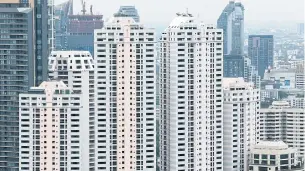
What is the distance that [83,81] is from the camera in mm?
21719

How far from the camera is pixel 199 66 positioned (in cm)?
2197

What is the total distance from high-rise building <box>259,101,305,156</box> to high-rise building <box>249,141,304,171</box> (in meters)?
2.86

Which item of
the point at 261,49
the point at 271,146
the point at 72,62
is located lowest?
the point at 271,146

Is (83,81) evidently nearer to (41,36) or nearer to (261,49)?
(41,36)

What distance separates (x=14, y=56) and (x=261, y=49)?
17.3m

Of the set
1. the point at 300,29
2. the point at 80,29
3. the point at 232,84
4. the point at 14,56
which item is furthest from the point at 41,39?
the point at 300,29

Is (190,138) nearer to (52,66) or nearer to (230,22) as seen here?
(52,66)

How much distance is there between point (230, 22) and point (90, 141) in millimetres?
18271

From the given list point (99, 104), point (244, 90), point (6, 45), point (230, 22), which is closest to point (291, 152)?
point (244, 90)

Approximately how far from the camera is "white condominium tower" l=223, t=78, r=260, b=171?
2250 cm

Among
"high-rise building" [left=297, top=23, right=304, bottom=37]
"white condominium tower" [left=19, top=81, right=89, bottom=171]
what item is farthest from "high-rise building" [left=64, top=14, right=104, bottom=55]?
"white condominium tower" [left=19, top=81, right=89, bottom=171]

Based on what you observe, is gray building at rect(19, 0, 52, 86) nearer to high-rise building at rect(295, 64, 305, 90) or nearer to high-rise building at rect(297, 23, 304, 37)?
high-rise building at rect(295, 64, 305, 90)

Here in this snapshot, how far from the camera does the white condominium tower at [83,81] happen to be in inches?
848

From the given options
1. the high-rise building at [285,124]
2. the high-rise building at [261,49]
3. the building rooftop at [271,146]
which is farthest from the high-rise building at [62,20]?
the building rooftop at [271,146]
